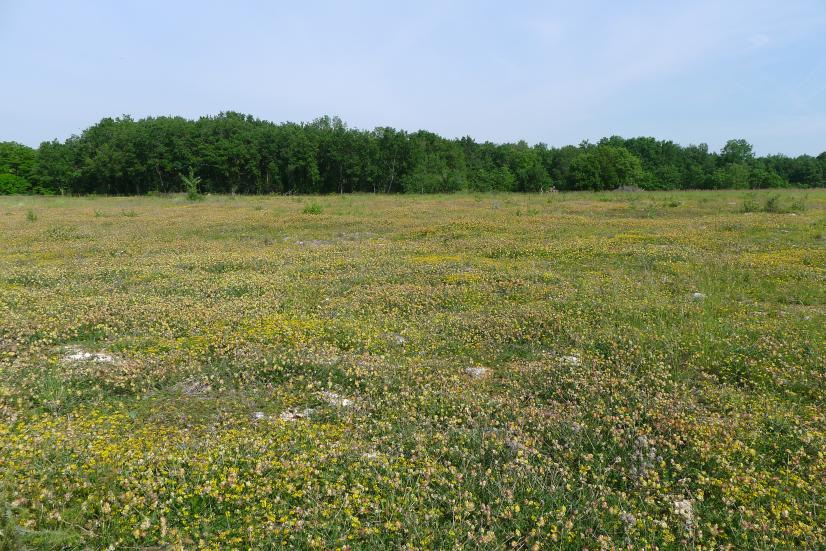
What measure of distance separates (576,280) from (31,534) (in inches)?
465

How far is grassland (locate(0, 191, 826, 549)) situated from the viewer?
168 inches

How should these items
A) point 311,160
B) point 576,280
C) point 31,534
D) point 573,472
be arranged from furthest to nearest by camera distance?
point 311,160 < point 576,280 < point 573,472 < point 31,534

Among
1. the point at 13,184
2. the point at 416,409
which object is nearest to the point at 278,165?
the point at 13,184

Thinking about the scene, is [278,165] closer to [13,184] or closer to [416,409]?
[13,184]

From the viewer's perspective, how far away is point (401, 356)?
318 inches

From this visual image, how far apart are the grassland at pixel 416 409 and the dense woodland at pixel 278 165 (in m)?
65.6

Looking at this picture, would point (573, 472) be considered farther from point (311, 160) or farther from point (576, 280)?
point (311, 160)

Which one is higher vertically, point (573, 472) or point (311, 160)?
point (311, 160)

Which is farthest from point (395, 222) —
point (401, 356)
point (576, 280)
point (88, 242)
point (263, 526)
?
point (263, 526)

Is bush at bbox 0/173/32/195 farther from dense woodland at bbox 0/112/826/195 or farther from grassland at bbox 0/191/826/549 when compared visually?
grassland at bbox 0/191/826/549

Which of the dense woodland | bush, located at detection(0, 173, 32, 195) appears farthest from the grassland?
bush, located at detection(0, 173, 32, 195)

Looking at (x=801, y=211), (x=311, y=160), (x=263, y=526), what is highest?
(x=311, y=160)

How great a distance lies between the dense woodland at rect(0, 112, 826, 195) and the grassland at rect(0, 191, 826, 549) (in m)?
65.6

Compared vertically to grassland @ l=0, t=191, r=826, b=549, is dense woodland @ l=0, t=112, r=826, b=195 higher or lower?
higher
